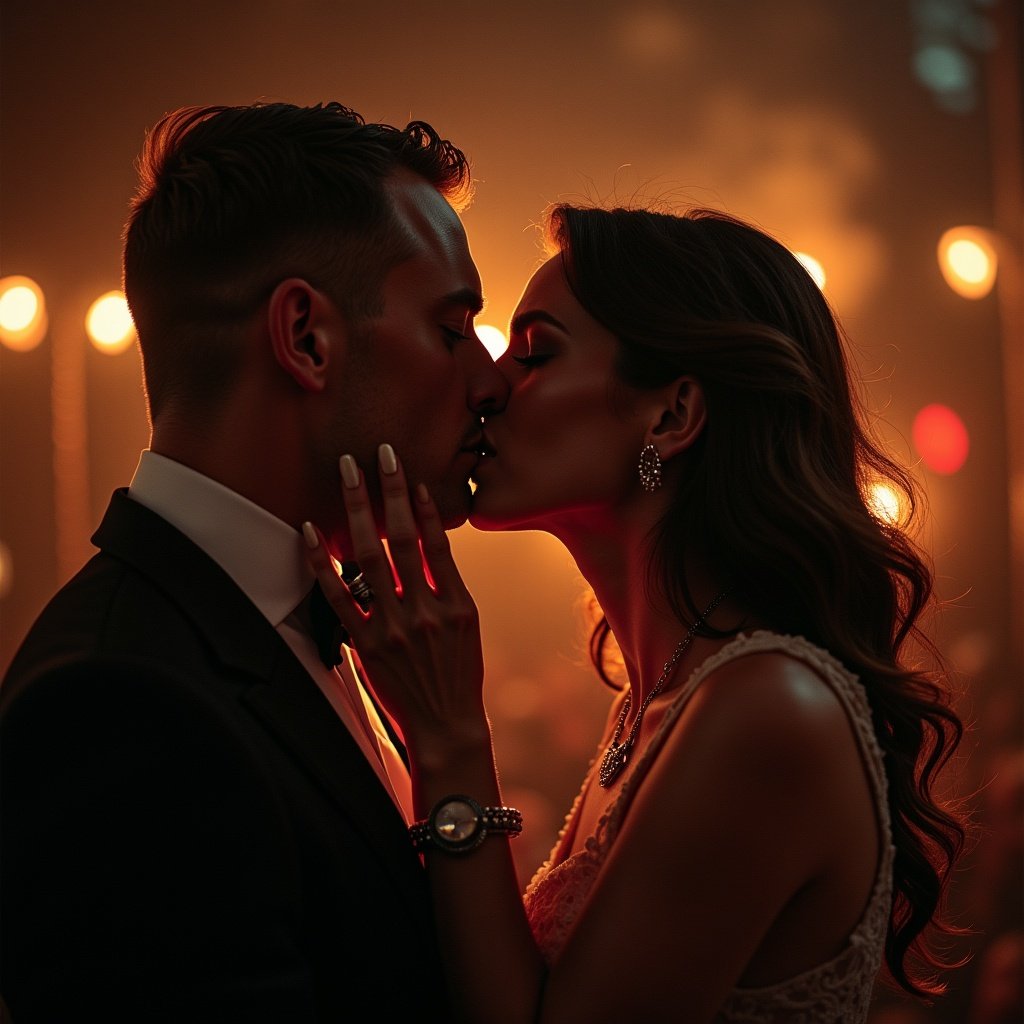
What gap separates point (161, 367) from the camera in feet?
5.07

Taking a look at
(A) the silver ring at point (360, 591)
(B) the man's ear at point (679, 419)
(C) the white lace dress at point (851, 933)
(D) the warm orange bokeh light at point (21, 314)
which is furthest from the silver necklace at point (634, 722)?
(D) the warm orange bokeh light at point (21, 314)

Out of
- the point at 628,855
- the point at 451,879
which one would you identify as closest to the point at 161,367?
the point at 451,879

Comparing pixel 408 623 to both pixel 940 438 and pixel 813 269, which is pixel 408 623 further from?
pixel 940 438

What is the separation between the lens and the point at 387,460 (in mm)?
1569

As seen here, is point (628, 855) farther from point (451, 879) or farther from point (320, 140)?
point (320, 140)

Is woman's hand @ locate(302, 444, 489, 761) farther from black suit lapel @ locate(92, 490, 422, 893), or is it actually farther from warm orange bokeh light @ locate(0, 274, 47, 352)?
warm orange bokeh light @ locate(0, 274, 47, 352)

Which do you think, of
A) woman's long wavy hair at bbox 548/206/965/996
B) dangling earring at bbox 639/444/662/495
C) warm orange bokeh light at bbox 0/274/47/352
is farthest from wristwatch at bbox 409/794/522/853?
warm orange bokeh light at bbox 0/274/47/352

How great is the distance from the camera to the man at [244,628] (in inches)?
44.7

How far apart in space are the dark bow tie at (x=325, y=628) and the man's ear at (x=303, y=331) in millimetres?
276

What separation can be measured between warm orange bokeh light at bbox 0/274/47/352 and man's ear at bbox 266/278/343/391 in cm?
185

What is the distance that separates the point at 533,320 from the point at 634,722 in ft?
2.05

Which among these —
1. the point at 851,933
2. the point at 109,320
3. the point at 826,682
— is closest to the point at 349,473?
the point at 826,682

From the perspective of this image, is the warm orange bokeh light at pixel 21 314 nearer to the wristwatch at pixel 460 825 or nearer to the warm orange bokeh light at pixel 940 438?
the wristwatch at pixel 460 825

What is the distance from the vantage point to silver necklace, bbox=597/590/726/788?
1.64 m
